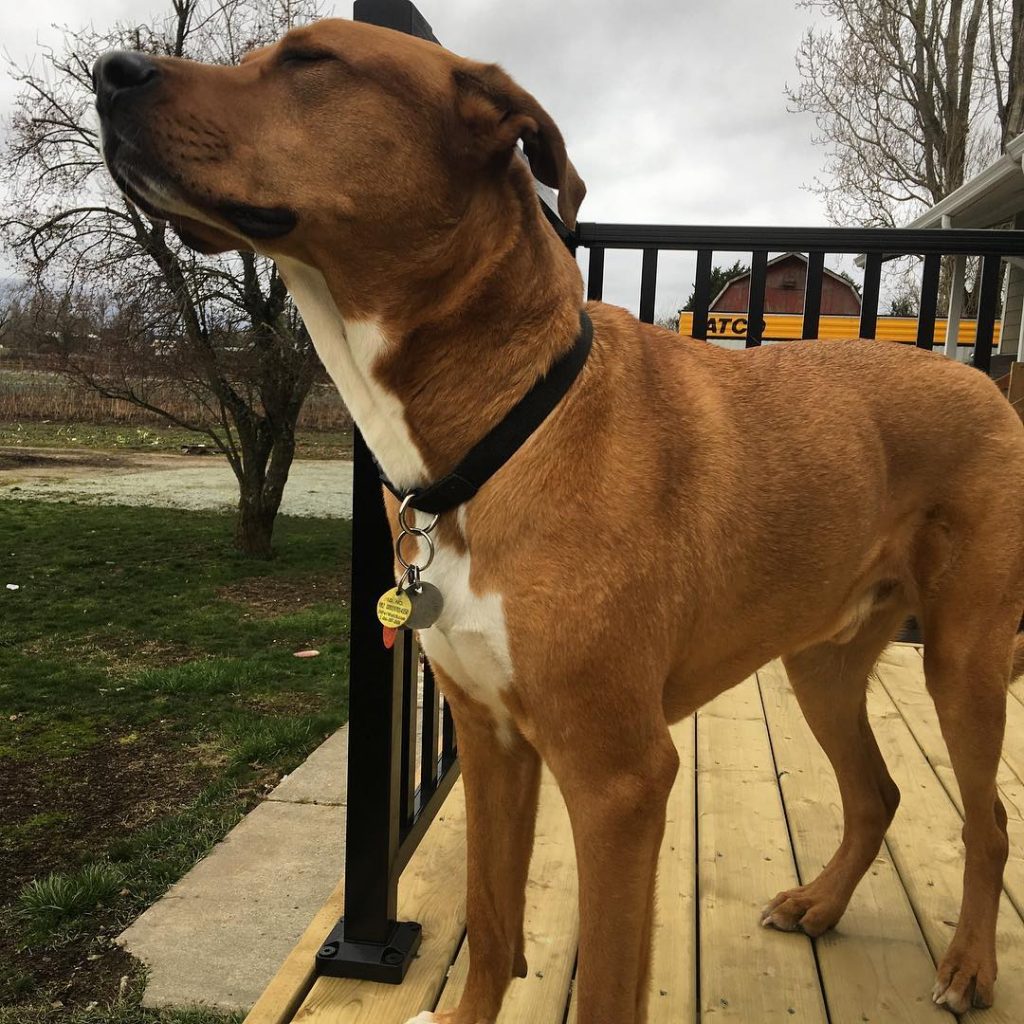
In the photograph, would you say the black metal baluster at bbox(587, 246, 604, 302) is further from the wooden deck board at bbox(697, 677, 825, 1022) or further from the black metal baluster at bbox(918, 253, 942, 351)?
the wooden deck board at bbox(697, 677, 825, 1022)

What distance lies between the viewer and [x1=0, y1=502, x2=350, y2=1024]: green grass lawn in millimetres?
3080

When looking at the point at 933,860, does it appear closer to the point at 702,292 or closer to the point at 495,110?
the point at 702,292

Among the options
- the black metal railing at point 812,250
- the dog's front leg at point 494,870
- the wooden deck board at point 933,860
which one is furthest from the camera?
the black metal railing at point 812,250

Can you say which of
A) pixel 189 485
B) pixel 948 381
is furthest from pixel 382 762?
pixel 189 485

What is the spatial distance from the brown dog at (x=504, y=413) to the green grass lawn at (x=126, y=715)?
1.65 metres

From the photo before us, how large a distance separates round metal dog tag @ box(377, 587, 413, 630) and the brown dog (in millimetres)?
56

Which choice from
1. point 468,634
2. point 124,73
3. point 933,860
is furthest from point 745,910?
point 124,73

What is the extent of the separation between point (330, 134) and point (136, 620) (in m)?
6.52

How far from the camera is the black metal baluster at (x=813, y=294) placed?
3.01 meters

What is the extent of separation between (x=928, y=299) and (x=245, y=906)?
295 cm

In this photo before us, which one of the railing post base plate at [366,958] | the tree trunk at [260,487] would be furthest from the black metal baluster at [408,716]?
the tree trunk at [260,487]

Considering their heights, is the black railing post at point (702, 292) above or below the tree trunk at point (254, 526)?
above

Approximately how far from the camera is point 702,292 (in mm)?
3152

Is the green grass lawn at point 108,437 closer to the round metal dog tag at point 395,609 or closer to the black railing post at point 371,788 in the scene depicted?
the black railing post at point 371,788
